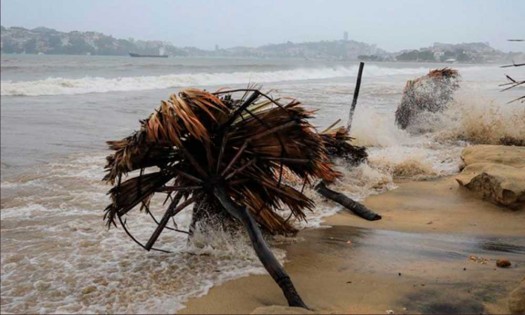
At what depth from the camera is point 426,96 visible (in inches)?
546

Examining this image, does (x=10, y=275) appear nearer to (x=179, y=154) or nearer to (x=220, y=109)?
(x=179, y=154)

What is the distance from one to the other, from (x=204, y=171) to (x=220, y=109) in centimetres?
51

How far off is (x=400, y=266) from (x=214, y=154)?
1.75 meters

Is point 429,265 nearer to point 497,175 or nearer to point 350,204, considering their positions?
point 350,204

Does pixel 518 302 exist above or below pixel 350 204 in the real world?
above

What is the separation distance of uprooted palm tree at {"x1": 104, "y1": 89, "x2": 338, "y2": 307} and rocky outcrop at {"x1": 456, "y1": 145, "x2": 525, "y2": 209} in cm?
271

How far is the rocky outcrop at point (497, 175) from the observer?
5.70 metres

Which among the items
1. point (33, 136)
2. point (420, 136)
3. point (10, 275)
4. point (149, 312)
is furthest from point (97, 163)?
point (420, 136)

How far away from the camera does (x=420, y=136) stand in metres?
12.6

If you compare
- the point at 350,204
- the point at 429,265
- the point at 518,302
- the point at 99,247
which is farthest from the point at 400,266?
the point at 99,247

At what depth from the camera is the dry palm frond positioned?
3797 mm

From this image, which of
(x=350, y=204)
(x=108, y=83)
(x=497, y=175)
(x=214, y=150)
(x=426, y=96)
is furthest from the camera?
(x=108, y=83)

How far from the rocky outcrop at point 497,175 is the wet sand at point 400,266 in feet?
0.50

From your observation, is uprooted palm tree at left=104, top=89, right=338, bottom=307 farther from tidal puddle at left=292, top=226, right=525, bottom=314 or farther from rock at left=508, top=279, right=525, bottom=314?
rock at left=508, top=279, right=525, bottom=314
